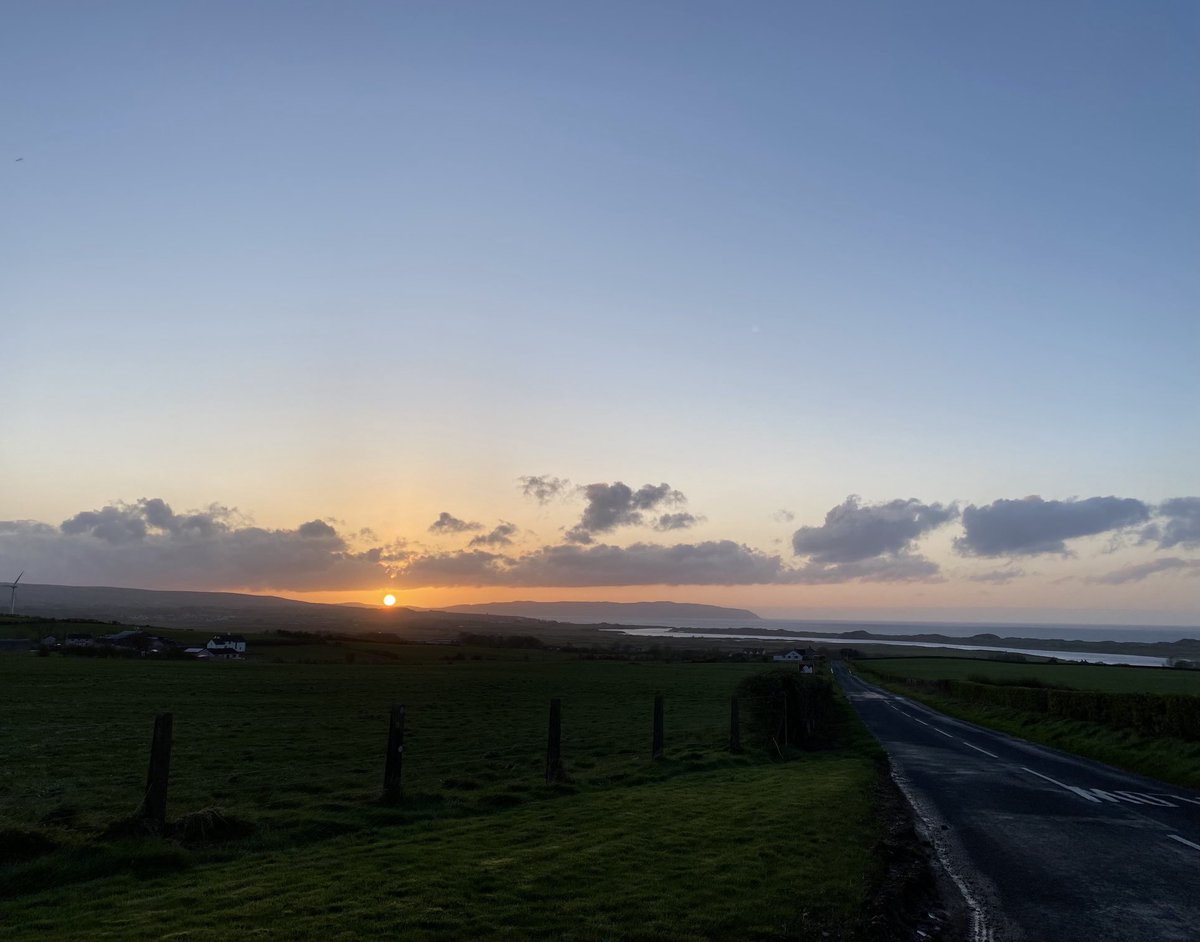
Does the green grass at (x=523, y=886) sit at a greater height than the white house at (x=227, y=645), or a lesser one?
greater

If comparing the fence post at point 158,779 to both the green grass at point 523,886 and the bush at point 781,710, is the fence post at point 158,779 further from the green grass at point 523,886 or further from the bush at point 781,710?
the bush at point 781,710

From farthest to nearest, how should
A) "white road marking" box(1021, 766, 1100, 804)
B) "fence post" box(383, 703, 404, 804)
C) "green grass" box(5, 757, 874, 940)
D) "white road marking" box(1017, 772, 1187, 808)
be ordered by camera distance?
"white road marking" box(1021, 766, 1100, 804) < "white road marking" box(1017, 772, 1187, 808) < "fence post" box(383, 703, 404, 804) < "green grass" box(5, 757, 874, 940)

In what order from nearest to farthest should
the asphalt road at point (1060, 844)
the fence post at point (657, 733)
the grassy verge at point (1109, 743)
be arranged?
the asphalt road at point (1060, 844) → the grassy verge at point (1109, 743) → the fence post at point (657, 733)

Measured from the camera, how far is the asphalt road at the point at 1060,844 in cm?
1047

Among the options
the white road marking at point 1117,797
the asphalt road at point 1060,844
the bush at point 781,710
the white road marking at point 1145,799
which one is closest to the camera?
the asphalt road at point 1060,844

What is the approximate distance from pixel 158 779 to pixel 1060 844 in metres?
17.5

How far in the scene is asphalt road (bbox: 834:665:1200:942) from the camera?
10469mm

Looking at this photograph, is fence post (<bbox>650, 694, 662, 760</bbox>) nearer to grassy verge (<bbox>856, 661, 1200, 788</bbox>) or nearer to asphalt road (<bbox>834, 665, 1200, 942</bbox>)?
asphalt road (<bbox>834, 665, 1200, 942</bbox>)

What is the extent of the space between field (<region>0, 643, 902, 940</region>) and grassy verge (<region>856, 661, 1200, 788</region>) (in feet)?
30.0

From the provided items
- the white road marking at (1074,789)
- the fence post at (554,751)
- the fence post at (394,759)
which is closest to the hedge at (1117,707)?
the white road marking at (1074,789)

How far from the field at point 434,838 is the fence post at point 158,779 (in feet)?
1.65

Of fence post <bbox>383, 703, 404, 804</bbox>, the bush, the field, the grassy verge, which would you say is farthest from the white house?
fence post <bbox>383, 703, 404, 804</bbox>

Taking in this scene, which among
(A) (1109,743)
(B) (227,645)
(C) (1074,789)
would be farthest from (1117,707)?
(B) (227,645)

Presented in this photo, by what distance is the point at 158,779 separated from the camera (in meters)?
14.8
